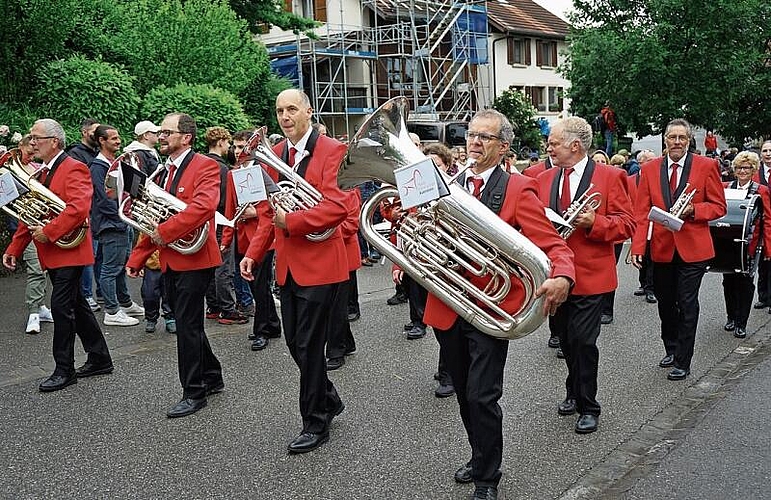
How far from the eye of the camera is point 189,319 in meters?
5.73

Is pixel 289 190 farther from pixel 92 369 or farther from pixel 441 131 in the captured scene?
pixel 441 131

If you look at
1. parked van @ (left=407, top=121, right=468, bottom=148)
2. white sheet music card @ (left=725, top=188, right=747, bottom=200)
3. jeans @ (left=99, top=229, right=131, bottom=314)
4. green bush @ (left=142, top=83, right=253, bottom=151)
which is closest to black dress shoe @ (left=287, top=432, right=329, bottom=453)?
jeans @ (left=99, top=229, right=131, bottom=314)

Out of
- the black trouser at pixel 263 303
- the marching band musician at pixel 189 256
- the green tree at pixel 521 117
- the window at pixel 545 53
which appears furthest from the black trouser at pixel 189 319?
the window at pixel 545 53

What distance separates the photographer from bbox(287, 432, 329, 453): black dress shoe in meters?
5.04

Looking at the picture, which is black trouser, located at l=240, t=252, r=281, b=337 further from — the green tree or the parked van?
the green tree

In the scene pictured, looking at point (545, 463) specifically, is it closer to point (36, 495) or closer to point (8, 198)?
point (36, 495)

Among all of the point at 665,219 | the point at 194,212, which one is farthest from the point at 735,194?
the point at 194,212

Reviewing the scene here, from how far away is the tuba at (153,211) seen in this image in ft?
18.6

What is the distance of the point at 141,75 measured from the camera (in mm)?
14367

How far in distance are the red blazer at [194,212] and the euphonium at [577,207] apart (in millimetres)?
2410

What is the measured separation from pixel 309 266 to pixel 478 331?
130 cm

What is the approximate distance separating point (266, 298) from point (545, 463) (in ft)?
12.4

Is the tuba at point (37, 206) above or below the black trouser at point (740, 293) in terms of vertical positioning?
above

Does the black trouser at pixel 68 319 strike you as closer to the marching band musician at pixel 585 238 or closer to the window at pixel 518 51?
the marching band musician at pixel 585 238
